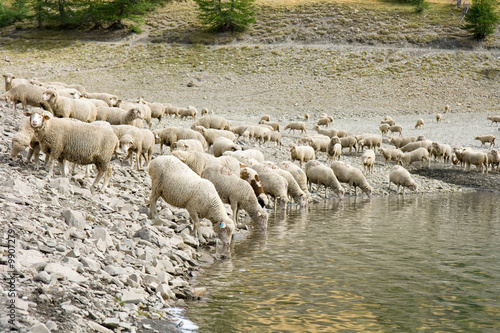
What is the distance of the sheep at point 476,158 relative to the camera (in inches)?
1117

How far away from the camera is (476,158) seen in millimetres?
28438

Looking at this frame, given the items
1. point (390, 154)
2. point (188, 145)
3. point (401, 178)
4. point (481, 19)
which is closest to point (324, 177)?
point (401, 178)

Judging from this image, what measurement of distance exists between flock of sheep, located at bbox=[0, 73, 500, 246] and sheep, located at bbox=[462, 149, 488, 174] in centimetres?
5

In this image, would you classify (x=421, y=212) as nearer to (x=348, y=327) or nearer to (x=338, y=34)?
(x=348, y=327)

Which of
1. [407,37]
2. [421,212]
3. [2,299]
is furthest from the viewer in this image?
[407,37]

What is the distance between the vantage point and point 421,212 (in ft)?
63.4

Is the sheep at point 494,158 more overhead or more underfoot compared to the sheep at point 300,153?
more underfoot

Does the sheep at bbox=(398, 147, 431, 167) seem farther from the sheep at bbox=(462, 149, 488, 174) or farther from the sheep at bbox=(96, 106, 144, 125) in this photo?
the sheep at bbox=(96, 106, 144, 125)

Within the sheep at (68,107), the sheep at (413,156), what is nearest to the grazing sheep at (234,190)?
the sheep at (68,107)

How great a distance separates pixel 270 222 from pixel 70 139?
6.65m

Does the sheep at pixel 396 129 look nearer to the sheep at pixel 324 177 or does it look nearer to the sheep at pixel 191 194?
the sheep at pixel 324 177

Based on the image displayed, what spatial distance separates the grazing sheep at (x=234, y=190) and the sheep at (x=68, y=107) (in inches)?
215


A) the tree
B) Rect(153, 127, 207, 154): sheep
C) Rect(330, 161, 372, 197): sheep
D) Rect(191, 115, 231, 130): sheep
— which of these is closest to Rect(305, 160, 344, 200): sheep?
Rect(330, 161, 372, 197): sheep

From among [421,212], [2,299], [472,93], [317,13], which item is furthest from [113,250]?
[317,13]
